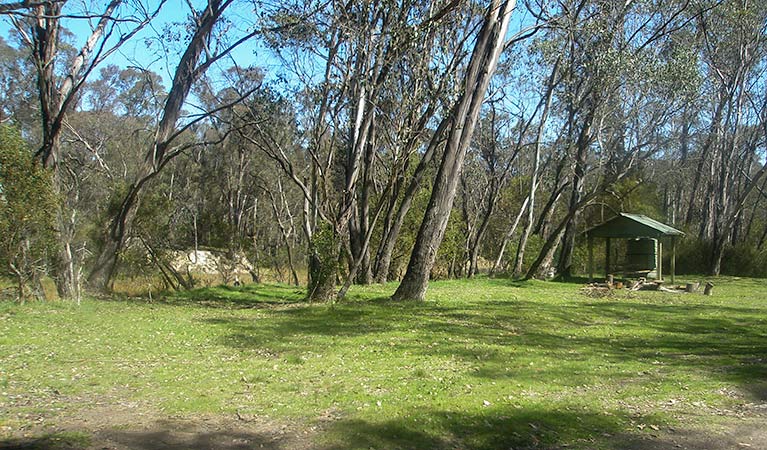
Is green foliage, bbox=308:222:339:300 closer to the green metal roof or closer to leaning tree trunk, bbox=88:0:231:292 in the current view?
leaning tree trunk, bbox=88:0:231:292

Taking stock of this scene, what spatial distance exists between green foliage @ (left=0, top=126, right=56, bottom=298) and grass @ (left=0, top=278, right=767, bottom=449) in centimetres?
94

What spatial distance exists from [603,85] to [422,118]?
28.5 feet

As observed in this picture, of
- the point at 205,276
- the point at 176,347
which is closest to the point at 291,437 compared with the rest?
the point at 176,347

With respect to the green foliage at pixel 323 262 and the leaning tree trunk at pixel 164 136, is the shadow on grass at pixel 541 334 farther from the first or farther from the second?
the leaning tree trunk at pixel 164 136

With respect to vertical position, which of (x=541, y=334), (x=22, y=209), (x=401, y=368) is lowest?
(x=401, y=368)

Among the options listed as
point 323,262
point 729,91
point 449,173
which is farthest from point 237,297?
point 729,91

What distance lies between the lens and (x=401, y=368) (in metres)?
8.98

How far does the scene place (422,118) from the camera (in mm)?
19234

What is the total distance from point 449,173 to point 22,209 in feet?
29.8

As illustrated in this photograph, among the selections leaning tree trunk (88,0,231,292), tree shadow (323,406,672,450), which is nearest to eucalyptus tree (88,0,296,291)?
leaning tree trunk (88,0,231,292)

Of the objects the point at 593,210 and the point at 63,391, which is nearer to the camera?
the point at 63,391

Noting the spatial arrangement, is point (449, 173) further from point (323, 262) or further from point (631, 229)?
point (631, 229)

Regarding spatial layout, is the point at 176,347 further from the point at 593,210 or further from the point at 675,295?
the point at 593,210

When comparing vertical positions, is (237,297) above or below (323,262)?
below
